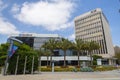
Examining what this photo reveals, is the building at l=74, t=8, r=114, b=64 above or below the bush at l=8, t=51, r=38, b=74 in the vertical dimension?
above

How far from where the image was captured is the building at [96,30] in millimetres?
129625

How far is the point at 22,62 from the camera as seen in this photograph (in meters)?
37.0

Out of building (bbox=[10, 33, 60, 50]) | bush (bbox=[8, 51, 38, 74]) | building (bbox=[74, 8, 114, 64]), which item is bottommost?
bush (bbox=[8, 51, 38, 74])

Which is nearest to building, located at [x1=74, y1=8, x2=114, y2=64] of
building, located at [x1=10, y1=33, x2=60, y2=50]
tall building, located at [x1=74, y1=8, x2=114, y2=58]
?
tall building, located at [x1=74, y1=8, x2=114, y2=58]

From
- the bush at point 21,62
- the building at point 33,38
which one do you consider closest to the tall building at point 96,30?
the building at point 33,38

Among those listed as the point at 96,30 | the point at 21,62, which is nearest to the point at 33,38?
the point at 96,30

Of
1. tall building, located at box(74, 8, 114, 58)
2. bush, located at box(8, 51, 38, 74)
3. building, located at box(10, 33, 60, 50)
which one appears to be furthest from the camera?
tall building, located at box(74, 8, 114, 58)

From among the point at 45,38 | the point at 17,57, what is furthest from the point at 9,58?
the point at 45,38

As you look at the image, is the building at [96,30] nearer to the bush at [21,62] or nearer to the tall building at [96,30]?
the tall building at [96,30]

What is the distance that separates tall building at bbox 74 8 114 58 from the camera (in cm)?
12962

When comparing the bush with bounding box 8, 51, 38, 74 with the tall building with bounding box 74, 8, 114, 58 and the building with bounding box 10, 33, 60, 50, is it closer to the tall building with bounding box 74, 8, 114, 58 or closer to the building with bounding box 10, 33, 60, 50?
the building with bounding box 10, 33, 60, 50

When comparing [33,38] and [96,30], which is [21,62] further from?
[96,30]

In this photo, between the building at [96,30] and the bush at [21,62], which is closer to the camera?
the bush at [21,62]

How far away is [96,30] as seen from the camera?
137375 mm
